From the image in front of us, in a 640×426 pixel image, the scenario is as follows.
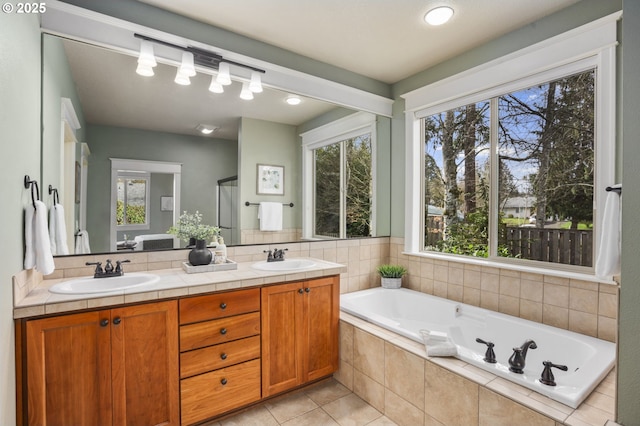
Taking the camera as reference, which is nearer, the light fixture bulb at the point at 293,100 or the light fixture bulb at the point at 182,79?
the light fixture bulb at the point at 182,79

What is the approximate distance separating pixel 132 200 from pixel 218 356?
1.18 meters

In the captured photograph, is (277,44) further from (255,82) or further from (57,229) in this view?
(57,229)

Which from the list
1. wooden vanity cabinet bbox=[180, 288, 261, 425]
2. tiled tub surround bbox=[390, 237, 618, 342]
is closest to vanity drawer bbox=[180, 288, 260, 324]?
wooden vanity cabinet bbox=[180, 288, 261, 425]

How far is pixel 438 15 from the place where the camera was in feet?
7.36

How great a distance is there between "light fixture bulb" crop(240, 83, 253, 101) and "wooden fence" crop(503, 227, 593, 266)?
2342 millimetres

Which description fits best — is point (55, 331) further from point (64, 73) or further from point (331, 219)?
point (331, 219)

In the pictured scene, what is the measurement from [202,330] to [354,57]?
2.51 meters

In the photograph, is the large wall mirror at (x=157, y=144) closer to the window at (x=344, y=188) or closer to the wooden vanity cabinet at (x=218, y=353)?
the window at (x=344, y=188)

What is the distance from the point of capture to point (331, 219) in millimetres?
3193

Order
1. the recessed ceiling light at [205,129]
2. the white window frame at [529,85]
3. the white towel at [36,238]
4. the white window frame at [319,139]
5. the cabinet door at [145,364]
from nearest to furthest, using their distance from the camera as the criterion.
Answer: the white towel at [36,238], the cabinet door at [145,364], the white window frame at [529,85], the recessed ceiling light at [205,129], the white window frame at [319,139]

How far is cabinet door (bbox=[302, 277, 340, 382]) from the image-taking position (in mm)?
2340

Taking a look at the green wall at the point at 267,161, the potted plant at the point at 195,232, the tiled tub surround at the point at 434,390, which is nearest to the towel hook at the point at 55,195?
the potted plant at the point at 195,232

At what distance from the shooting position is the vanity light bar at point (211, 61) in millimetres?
2200

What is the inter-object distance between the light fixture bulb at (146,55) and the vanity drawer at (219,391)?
6.49 ft
